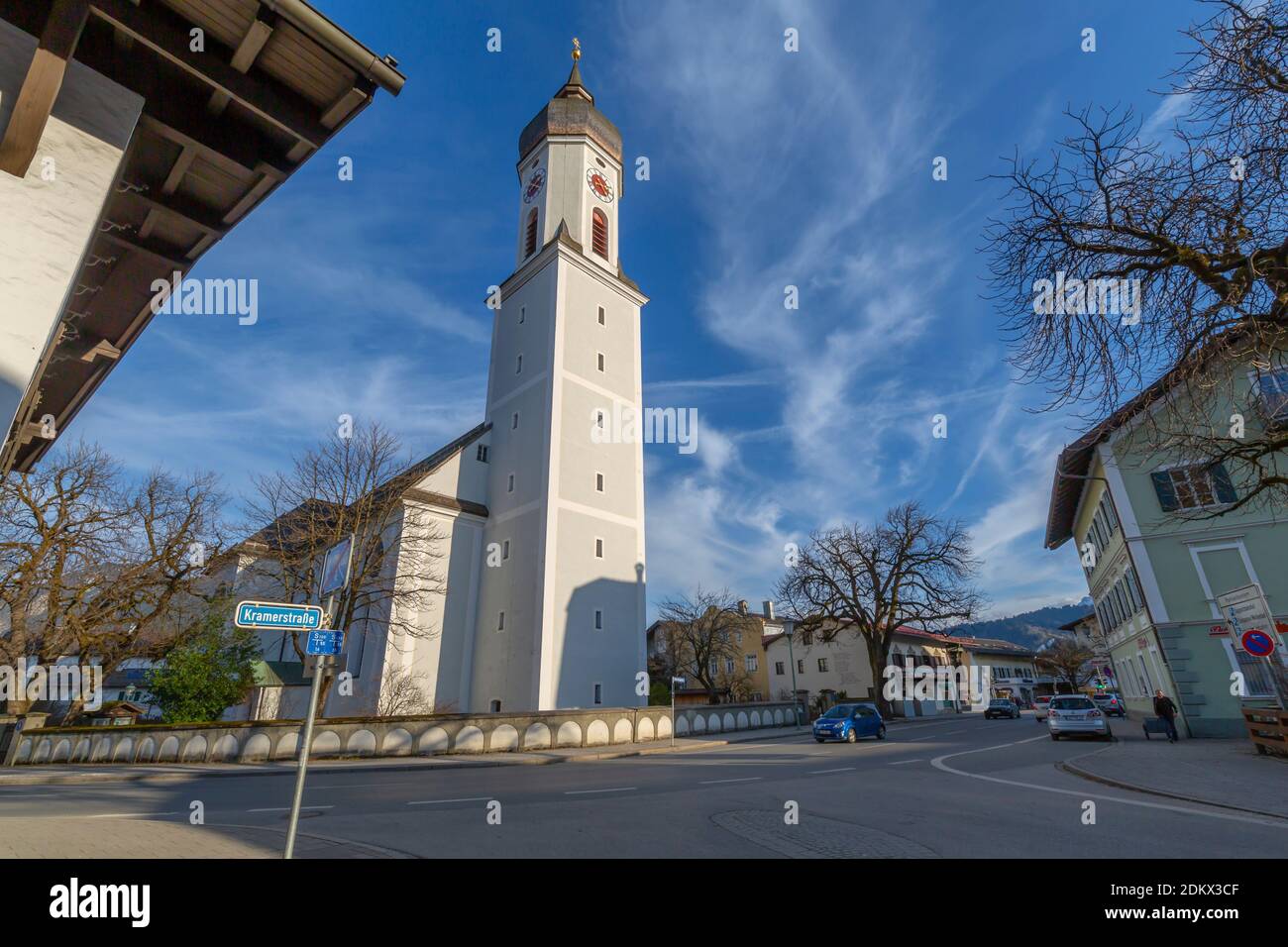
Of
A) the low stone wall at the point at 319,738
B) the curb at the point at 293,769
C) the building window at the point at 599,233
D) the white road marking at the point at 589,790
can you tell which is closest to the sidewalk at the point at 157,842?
the white road marking at the point at 589,790

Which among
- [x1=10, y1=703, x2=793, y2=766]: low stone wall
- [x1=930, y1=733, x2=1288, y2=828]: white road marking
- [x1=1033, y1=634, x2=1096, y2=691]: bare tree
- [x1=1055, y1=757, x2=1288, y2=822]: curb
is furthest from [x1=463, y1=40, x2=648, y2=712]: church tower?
[x1=1033, y1=634, x2=1096, y2=691]: bare tree

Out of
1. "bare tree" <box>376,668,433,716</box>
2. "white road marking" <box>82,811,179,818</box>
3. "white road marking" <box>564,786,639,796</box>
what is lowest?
"white road marking" <box>564,786,639,796</box>

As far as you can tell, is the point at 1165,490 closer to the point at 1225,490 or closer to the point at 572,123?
the point at 1225,490

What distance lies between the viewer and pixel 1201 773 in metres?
11.6

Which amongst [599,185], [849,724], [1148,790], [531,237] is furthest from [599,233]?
[1148,790]

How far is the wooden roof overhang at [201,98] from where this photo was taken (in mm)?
4676

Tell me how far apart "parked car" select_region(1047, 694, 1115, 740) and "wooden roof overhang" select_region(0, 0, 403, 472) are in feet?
86.9

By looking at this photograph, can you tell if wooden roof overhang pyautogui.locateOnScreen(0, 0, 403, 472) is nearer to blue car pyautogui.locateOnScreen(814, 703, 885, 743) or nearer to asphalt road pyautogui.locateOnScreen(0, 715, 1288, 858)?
asphalt road pyautogui.locateOnScreen(0, 715, 1288, 858)

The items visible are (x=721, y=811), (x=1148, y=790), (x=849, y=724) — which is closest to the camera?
(x=721, y=811)

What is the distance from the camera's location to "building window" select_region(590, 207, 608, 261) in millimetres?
35406

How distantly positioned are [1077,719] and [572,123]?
37901 mm

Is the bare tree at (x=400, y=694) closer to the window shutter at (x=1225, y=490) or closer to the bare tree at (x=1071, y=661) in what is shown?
the window shutter at (x=1225, y=490)

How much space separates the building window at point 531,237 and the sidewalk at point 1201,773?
33.5 m
